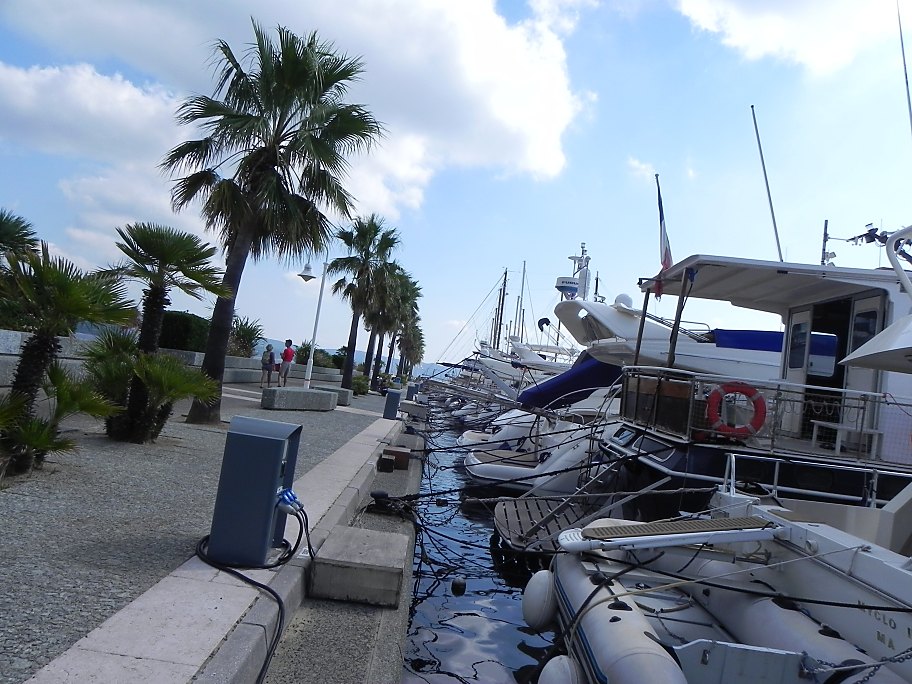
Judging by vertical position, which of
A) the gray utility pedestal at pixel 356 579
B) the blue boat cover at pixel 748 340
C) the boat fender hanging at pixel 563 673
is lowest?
the boat fender hanging at pixel 563 673

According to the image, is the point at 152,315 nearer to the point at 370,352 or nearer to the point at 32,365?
the point at 32,365

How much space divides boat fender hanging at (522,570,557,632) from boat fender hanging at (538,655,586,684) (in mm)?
1047

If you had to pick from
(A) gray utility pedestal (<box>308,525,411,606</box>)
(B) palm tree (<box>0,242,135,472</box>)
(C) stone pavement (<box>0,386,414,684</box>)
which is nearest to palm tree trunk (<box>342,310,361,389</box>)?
(C) stone pavement (<box>0,386,414,684</box>)

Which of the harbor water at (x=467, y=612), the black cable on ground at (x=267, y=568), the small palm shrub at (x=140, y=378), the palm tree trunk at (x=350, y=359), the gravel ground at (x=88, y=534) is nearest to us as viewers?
the gravel ground at (x=88, y=534)

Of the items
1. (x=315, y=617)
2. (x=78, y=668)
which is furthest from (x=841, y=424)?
(x=78, y=668)

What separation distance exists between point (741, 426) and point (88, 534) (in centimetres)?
690

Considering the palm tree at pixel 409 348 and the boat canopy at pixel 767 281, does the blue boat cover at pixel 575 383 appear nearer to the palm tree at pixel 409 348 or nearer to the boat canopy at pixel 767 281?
the boat canopy at pixel 767 281

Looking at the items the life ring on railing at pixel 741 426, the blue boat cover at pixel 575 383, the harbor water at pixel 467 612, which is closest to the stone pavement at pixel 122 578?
the harbor water at pixel 467 612

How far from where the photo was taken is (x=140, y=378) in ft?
32.3

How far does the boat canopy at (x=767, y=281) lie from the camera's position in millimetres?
9891

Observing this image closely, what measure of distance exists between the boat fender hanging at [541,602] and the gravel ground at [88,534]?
2738mm

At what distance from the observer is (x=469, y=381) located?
3697cm

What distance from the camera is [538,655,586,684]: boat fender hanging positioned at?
472cm

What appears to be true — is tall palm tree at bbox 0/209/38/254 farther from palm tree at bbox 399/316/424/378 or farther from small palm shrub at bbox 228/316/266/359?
palm tree at bbox 399/316/424/378
